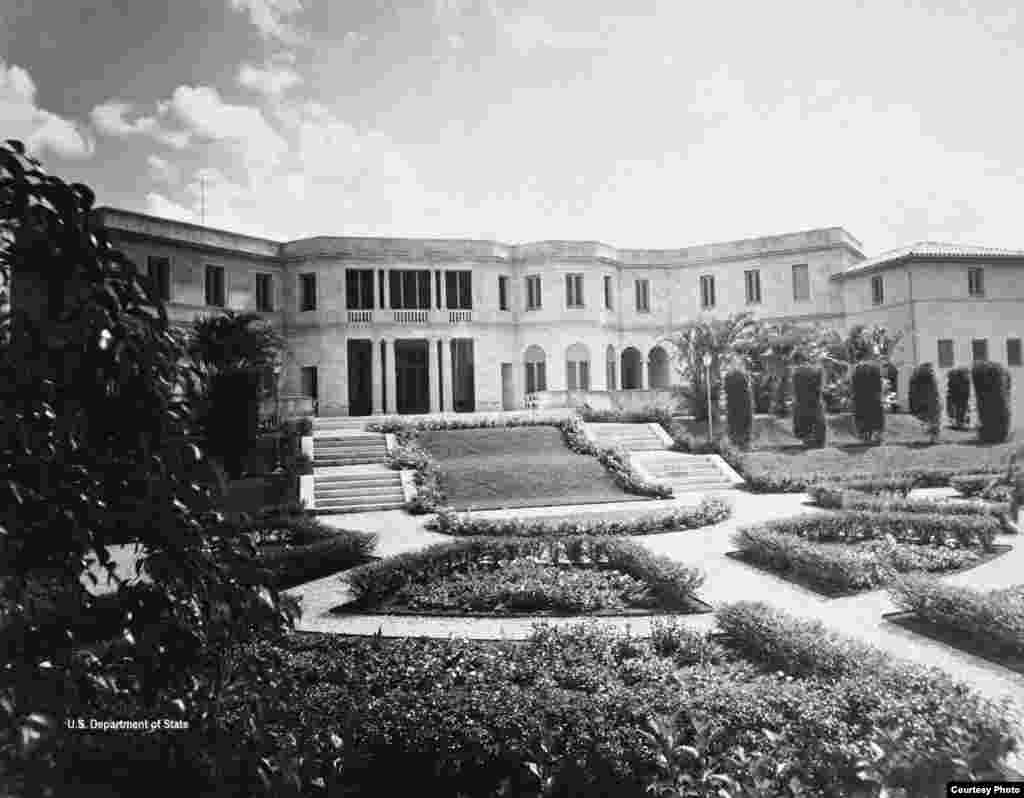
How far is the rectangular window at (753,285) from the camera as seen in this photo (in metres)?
40.4

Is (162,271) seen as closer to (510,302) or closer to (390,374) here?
(390,374)

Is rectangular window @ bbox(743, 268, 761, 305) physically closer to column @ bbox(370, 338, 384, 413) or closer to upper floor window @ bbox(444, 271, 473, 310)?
upper floor window @ bbox(444, 271, 473, 310)

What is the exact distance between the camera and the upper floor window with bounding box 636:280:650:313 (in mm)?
41344

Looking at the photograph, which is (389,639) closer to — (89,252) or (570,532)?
(89,252)

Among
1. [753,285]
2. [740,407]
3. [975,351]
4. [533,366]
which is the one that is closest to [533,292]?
[533,366]

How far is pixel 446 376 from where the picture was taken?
3709 cm

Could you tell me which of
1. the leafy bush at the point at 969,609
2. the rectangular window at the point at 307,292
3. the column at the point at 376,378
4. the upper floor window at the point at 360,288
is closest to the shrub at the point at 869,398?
the leafy bush at the point at 969,609

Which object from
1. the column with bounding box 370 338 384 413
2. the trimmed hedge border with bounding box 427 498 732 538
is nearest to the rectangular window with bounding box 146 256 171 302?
the column with bounding box 370 338 384 413

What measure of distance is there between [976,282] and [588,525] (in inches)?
1279

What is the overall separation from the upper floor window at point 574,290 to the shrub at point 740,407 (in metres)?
13.6

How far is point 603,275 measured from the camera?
39.2m

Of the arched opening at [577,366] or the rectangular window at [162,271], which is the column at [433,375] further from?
the rectangular window at [162,271]

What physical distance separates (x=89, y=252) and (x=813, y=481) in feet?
69.9

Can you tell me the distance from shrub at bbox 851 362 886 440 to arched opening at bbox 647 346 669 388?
14.7m
